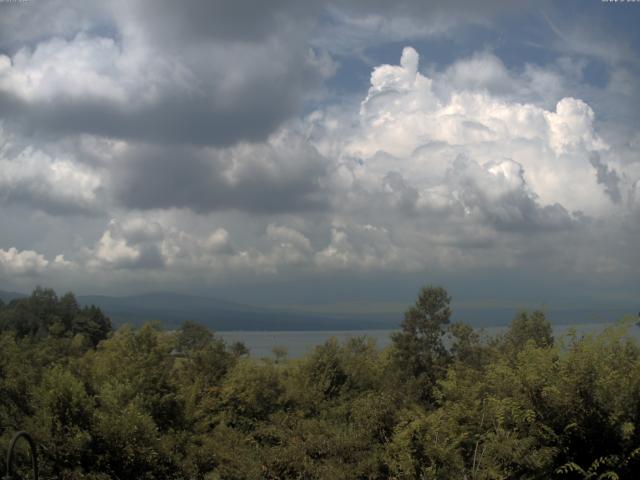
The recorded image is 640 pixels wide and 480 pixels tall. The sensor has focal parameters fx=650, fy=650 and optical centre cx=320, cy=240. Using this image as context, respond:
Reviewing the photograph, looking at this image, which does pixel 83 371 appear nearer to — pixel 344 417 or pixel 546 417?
pixel 344 417

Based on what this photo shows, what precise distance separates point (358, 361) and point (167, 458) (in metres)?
25.5

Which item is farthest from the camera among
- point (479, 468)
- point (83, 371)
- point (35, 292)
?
point (35, 292)

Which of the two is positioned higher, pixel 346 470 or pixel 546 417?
pixel 546 417

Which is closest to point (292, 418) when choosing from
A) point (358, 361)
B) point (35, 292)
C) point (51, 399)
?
point (51, 399)

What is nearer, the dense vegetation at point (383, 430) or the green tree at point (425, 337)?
the dense vegetation at point (383, 430)

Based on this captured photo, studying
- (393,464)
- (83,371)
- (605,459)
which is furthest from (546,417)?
(83,371)

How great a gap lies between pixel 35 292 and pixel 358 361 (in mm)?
76563

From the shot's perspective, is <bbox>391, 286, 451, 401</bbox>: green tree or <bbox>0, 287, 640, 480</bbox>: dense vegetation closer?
<bbox>0, 287, 640, 480</bbox>: dense vegetation

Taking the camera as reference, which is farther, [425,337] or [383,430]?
[425,337]

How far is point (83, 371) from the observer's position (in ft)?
70.0

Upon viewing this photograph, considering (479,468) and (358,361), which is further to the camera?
(358,361)

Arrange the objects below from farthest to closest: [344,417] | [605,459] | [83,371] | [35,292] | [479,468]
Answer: [35,292] → [344,417] → [83,371] → [479,468] → [605,459]

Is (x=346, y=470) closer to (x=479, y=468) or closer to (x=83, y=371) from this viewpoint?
(x=479, y=468)

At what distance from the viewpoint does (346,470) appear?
53.7 ft
